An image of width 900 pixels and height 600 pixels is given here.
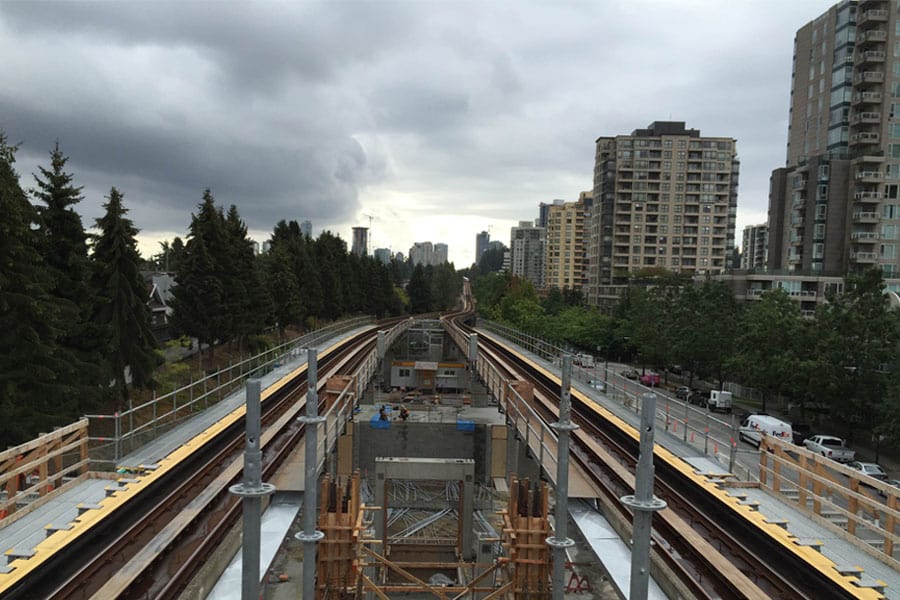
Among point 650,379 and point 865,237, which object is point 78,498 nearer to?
point 650,379

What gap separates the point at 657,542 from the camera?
10.4 m

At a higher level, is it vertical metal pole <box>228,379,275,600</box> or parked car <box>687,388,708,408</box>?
vertical metal pole <box>228,379,275,600</box>

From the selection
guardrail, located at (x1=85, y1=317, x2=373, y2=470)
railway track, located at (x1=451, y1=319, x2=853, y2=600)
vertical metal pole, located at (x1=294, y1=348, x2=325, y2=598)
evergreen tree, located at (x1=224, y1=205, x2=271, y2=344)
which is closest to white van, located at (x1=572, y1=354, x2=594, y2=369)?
railway track, located at (x1=451, y1=319, x2=853, y2=600)

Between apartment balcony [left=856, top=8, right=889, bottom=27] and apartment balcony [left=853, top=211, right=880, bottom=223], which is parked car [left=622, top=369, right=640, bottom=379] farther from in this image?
apartment balcony [left=856, top=8, right=889, bottom=27]

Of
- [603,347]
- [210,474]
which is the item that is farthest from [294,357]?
[603,347]

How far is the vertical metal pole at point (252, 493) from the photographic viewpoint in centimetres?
472

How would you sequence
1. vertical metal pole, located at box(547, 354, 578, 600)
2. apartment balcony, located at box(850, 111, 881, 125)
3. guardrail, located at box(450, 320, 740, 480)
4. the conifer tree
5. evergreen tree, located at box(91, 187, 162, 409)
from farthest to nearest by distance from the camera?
apartment balcony, located at box(850, 111, 881, 125), evergreen tree, located at box(91, 187, 162, 409), the conifer tree, guardrail, located at box(450, 320, 740, 480), vertical metal pole, located at box(547, 354, 578, 600)

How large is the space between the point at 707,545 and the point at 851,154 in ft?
183

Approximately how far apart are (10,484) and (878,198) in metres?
61.7

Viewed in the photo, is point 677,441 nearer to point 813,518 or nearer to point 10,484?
point 813,518

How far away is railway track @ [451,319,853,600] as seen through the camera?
8.91 meters

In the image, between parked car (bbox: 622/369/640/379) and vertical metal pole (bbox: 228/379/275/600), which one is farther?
parked car (bbox: 622/369/640/379)

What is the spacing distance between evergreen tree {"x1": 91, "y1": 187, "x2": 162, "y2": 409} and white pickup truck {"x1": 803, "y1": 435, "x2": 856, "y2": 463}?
32.1 meters

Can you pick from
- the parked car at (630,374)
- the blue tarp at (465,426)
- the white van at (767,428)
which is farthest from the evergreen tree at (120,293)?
the parked car at (630,374)
